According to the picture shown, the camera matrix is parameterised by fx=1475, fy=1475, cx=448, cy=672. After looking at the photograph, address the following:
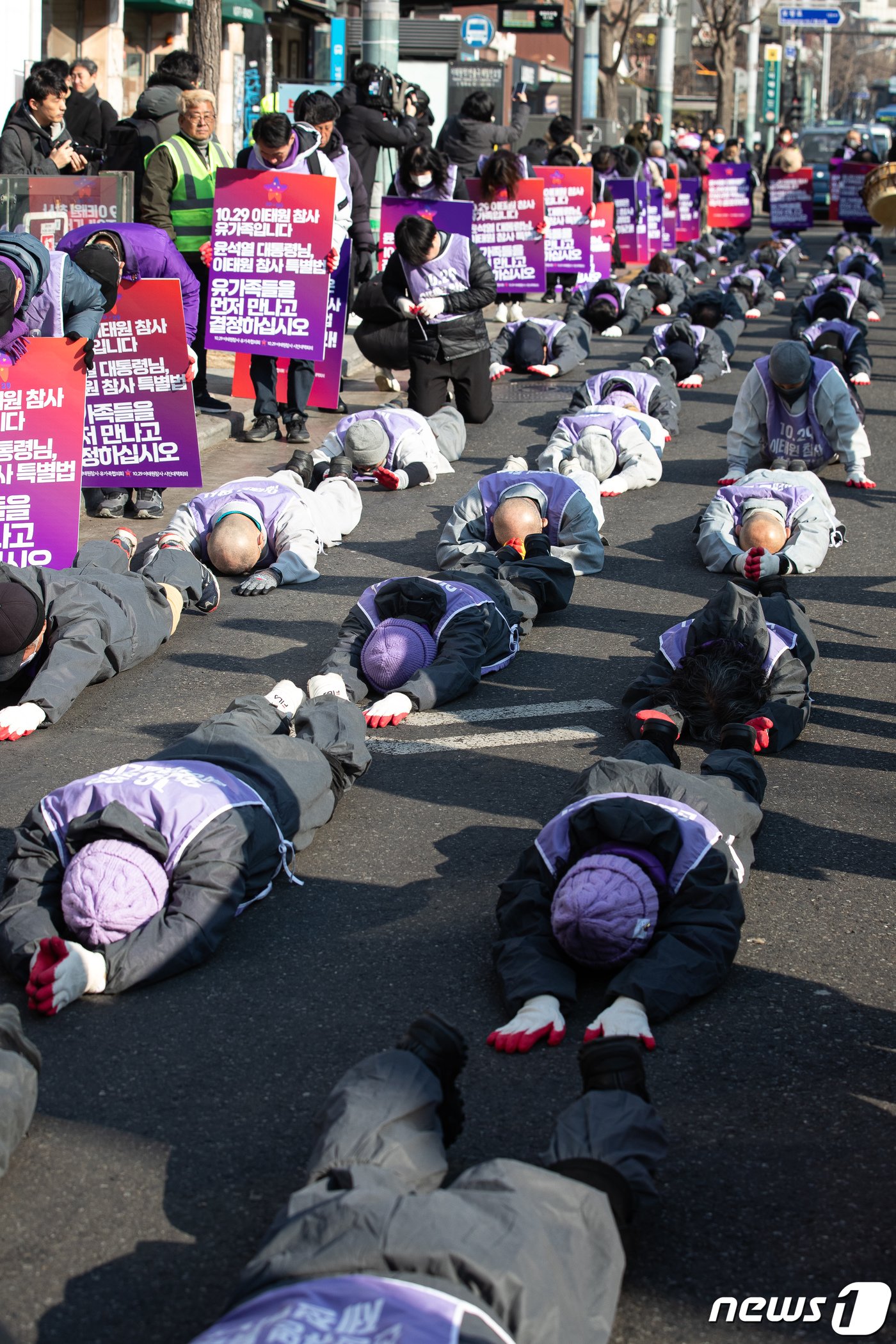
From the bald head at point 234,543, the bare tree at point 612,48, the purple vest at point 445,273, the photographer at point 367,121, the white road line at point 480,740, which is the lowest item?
the white road line at point 480,740

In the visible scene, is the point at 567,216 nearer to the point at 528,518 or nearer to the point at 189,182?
the point at 189,182

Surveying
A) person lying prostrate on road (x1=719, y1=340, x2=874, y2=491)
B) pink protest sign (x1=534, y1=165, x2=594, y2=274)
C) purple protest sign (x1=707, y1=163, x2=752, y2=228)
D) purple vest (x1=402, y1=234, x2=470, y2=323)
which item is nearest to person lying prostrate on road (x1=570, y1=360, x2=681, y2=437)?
purple vest (x1=402, y1=234, x2=470, y2=323)

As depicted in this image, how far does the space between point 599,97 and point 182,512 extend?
40260 millimetres

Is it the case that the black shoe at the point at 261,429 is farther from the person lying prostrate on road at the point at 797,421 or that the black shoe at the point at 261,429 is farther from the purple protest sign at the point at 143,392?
the person lying prostrate on road at the point at 797,421

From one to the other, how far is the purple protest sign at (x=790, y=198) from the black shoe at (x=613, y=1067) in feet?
77.2

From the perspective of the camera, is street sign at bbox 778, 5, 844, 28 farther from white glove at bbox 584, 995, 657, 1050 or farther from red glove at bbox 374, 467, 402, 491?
white glove at bbox 584, 995, 657, 1050

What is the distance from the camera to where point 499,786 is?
5.23 meters

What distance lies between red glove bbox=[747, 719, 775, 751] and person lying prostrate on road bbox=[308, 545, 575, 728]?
1240 mm

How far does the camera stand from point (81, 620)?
6.18 m

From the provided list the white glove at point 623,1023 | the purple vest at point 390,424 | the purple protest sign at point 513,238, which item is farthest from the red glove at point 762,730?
the purple protest sign at point 513,238

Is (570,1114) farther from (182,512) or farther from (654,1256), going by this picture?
(182,512)

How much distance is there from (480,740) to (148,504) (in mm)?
3727

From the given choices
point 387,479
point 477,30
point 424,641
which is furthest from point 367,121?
point 477,30

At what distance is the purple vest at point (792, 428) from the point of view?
9.46 meters
